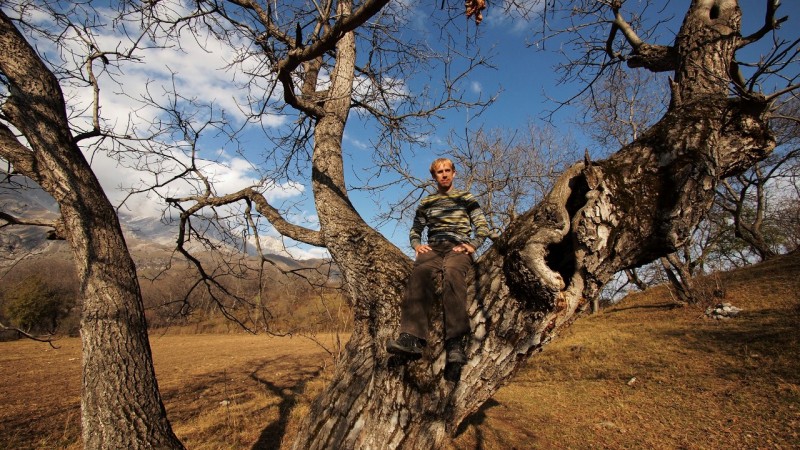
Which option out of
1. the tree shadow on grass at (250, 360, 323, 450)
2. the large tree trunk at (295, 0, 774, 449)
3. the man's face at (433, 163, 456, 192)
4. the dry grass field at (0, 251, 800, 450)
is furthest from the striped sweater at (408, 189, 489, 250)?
the tree shadow on grass at (250, 360, 323, 450)

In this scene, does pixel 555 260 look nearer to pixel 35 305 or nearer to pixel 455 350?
pixel 455 350

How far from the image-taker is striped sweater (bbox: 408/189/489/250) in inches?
106

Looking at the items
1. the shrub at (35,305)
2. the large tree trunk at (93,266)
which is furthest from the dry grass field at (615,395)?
the shrub at (35,305)

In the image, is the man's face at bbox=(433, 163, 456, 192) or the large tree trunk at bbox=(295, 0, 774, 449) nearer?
the large tree trunk at bbox=(295, 0, 774, 449)

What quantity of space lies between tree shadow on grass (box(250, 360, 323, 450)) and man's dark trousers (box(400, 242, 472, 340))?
4877mm

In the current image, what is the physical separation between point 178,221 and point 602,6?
18.0ft

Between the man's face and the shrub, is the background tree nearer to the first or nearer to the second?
the man's face

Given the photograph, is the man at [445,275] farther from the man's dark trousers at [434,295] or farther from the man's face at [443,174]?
the man's face at [443,174]

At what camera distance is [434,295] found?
1.99 metres

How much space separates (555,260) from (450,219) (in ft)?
3.47

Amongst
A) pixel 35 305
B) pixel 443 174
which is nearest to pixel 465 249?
pixel 443 174

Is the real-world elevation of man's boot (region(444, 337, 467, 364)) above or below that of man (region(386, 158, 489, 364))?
below

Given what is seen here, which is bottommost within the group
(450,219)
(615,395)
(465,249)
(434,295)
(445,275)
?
(615,395)

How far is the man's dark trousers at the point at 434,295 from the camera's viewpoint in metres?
1.83
